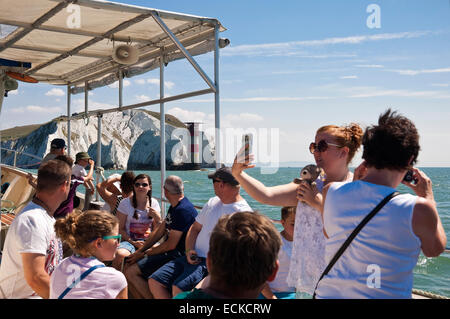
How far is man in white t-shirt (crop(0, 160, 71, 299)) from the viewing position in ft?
7.11

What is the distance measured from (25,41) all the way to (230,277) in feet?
17.1

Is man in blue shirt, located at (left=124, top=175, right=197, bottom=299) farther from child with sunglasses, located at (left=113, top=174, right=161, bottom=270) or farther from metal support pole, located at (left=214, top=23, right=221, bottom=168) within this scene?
child with sunglasses, located at (left=113, top=174, right=161, bottom=270)

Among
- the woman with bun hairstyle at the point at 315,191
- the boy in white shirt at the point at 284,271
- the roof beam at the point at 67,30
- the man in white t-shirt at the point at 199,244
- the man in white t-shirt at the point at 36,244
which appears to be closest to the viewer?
the woman with bun hairstyle at the point at 315,191

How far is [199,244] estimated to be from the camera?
10.7 feet

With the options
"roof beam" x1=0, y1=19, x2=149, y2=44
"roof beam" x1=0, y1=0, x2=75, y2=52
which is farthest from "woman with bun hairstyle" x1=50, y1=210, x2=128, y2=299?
"roof beam" x1=0, y1=19, x2=149, y2=44

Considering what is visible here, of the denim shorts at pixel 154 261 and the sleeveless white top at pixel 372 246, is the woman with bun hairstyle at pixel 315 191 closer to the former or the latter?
the sleeveless white top at pixel 372 246

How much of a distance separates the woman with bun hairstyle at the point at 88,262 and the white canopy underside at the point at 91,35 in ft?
8.02

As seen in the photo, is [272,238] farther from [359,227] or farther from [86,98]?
[86,98]

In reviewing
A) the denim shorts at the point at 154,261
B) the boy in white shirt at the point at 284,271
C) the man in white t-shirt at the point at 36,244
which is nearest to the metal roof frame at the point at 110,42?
the denim shorts at the point at 154,261

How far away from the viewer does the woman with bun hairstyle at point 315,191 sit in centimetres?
202

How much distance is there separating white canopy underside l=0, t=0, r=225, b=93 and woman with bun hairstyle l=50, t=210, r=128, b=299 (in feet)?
8.02
